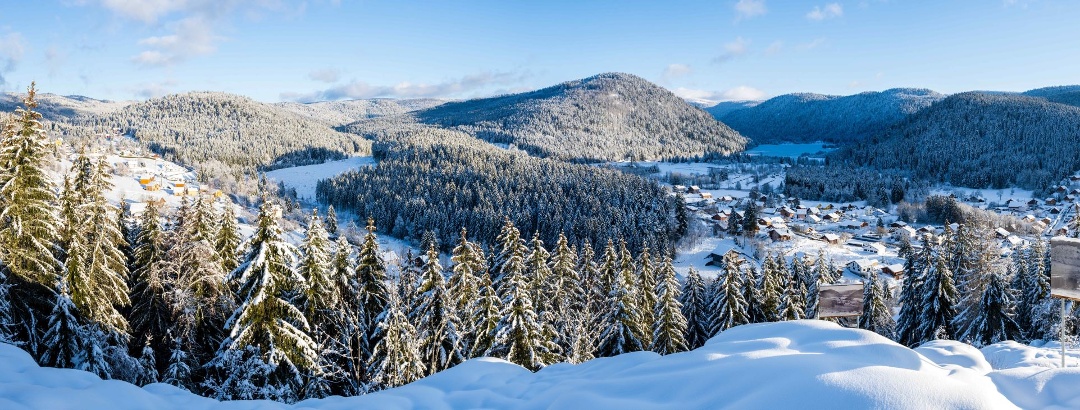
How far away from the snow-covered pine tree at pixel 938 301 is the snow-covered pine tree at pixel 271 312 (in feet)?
Answer: 79.6

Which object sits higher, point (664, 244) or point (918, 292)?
point (918, 292)

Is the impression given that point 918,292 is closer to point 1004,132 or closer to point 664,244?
point 664,244

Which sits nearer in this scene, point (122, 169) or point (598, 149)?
point (122, 169)

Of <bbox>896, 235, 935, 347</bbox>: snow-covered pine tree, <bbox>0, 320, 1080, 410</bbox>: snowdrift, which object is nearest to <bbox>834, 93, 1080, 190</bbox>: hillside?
<bbox>896, 235, 935, 347</bbox>: snow-covered pine tree

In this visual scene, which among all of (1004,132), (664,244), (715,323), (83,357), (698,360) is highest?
(1004,132)

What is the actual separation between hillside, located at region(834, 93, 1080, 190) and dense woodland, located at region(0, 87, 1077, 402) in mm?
125288

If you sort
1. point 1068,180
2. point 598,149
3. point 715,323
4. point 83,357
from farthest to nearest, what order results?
point 598,149
point 1068,180
point 715,323
point 83,357

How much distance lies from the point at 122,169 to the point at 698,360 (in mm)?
144431

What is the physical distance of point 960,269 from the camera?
76.2ft

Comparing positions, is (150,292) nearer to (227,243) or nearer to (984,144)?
(227,243)

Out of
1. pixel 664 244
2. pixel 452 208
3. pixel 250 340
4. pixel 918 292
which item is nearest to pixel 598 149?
pixel 452 208

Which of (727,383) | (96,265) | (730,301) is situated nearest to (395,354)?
(727,383)

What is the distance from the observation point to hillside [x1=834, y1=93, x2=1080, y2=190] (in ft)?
399

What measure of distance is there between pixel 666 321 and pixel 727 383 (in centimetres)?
1665
